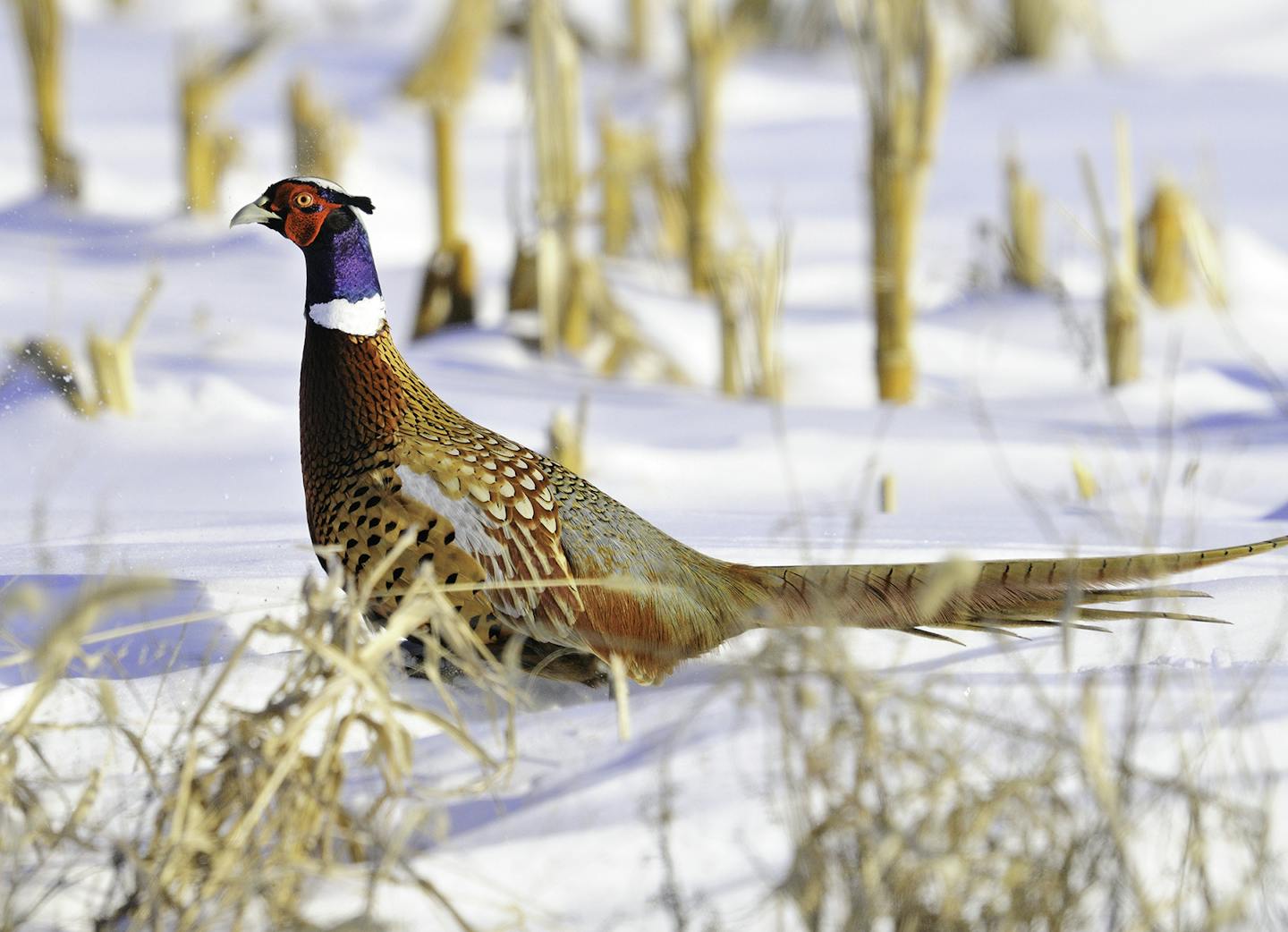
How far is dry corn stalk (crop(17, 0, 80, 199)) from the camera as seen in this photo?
22.0ft

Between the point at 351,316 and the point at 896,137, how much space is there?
2.60 m

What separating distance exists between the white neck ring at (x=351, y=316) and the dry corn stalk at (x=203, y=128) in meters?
4.33

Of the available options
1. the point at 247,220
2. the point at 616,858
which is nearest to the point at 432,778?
the point at 616,858

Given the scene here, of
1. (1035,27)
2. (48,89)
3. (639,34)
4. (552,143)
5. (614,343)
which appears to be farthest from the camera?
(639,34)

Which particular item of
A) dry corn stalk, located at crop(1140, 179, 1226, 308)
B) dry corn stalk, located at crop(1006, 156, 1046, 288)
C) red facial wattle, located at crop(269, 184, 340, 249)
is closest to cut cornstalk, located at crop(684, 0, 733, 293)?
dry corn stalk, located at crop(1006, 156, 1046, 288)

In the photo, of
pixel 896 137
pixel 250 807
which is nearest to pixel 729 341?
pixel 896 137

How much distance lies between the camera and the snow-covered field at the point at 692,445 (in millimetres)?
1674

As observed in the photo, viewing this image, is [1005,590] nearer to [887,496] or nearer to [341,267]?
[341,267]

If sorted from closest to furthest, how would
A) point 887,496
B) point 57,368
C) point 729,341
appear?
point 887,496
point 57,368
point 729,341

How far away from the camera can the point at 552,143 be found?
549 centimetres

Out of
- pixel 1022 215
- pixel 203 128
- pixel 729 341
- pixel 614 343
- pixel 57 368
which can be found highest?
pixel 203 128

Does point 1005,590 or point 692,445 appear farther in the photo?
point 692,445

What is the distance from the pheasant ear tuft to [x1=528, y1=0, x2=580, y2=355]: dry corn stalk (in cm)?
288

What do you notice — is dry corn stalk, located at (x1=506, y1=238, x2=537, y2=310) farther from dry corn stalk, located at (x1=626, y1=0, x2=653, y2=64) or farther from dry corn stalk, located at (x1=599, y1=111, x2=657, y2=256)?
dry corn stalk, located at (x1=626, y1=0, x2=653, y2=64)
